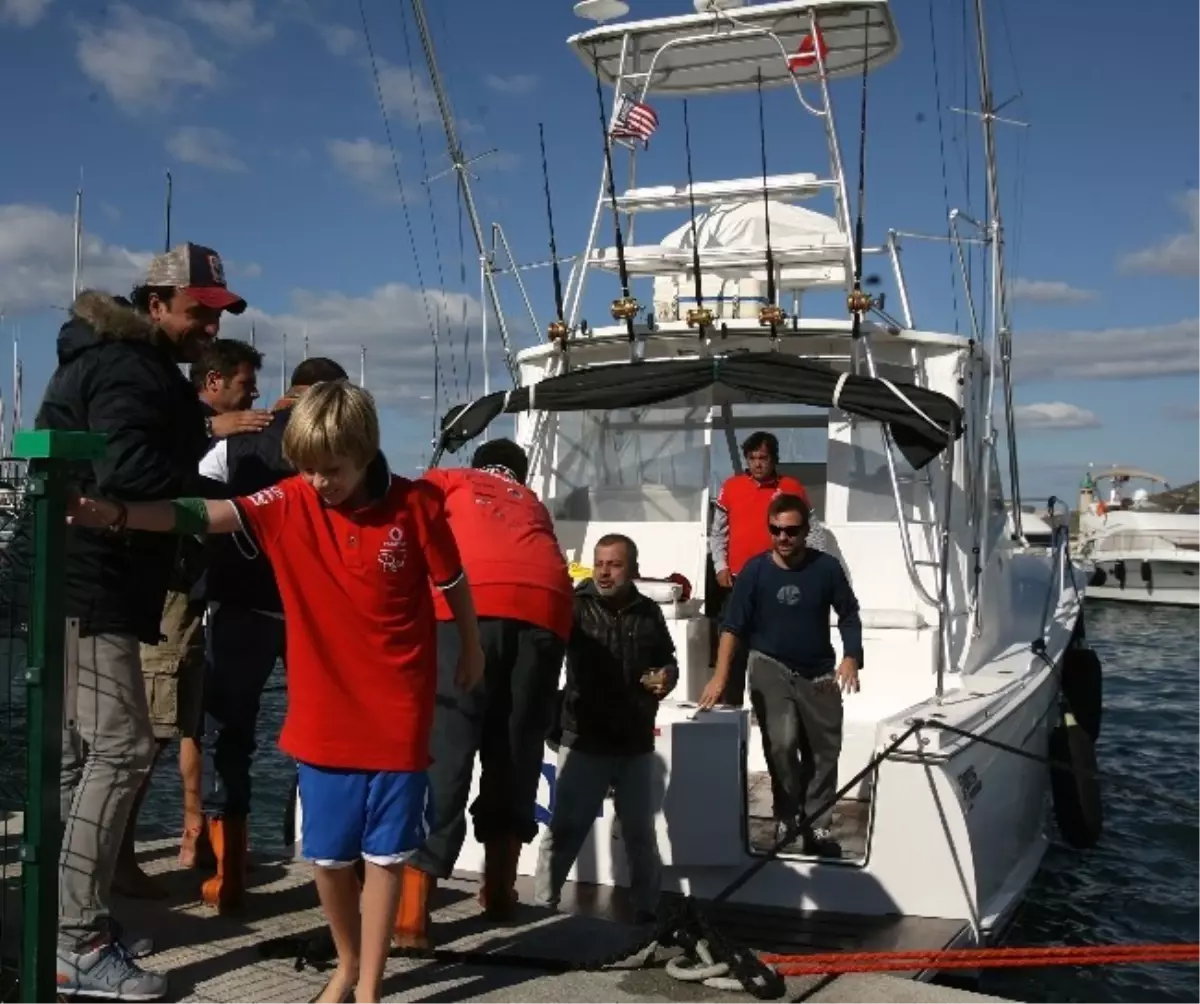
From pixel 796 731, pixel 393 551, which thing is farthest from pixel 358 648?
pixel 796 731

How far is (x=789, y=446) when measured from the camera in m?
9.23

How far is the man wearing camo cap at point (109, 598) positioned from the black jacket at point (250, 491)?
647mm

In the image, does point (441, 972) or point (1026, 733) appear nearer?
point (441, 972)

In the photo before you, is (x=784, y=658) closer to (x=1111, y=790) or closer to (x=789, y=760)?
(x=789, y=760)

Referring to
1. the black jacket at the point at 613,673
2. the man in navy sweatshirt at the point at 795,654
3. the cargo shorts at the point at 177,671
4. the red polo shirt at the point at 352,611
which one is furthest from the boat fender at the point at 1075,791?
the red polo shirt at the point at 352,611

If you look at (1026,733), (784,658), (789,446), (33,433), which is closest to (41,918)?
(33,433)

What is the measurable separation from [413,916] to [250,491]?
4.67ft

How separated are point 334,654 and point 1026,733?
481 centimetres

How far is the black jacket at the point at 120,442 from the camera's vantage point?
10.5ft

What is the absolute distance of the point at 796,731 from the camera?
5613 millimetres

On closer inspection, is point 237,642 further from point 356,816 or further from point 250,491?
point 356,816

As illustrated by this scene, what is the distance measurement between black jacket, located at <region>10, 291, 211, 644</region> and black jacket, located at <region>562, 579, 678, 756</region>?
68.6 inches

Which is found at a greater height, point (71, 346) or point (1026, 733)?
point (71, 346)

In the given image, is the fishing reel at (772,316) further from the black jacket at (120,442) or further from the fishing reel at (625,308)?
the black jacket at (120,442)
